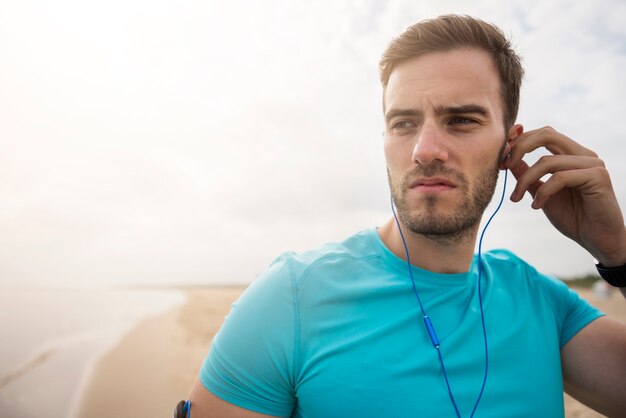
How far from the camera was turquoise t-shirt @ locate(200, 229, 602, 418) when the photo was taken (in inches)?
52.3

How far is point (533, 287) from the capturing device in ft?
6.36

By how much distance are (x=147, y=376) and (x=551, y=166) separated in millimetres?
8010

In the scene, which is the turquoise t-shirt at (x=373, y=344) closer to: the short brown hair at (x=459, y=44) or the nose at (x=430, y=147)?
the nose at (x=430, y=147)

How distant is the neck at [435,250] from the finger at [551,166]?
44 cm

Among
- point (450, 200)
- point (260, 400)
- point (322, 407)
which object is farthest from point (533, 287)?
point (260, 400)

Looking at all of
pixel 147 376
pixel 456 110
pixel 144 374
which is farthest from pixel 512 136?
pixel 144 374

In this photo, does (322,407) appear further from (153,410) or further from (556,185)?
(153,410)

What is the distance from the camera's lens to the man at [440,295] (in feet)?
4.43

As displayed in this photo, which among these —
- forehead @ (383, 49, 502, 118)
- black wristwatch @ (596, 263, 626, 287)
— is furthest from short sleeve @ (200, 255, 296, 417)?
black wristwatch @ (596, 263, 626, 287)

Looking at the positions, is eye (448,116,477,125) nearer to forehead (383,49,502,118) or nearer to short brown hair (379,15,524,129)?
forehead (383,49,502,118)

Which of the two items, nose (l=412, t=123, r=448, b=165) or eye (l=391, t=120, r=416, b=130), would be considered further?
eye (l=391, t=120, r=416, b=130)

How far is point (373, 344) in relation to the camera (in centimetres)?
142

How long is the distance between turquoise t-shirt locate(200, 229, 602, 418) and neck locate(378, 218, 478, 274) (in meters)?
0.05

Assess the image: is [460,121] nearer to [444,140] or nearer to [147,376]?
[444,140]
